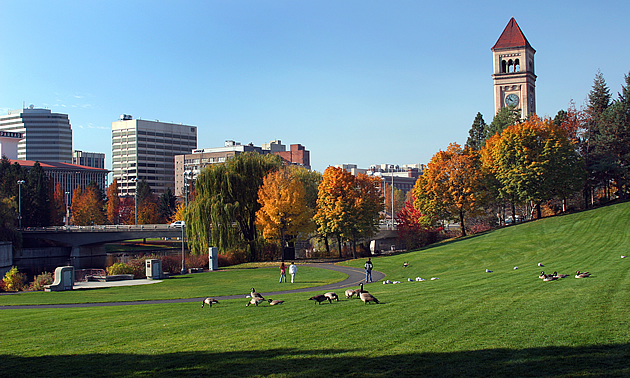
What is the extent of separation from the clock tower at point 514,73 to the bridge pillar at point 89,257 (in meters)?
84.3

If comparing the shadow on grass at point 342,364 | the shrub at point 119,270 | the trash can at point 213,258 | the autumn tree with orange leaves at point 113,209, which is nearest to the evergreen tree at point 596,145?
the trash can at point 213,258

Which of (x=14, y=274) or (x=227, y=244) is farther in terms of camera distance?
(x=227, y=244)

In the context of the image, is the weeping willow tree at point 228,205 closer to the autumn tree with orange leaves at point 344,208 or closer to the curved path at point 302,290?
the autumn tree with orange leaves at point 344,208

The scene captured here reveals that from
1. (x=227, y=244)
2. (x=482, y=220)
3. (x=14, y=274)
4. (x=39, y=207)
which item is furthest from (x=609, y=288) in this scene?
(x=39, y=207)

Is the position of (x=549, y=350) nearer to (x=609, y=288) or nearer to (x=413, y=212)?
(x=609, y=288)

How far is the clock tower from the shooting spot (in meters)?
113

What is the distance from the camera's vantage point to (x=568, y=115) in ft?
285

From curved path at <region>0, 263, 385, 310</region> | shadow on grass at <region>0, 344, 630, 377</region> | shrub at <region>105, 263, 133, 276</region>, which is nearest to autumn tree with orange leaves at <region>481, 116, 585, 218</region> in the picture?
curved path at <region>0, 263, 385, 310</region>

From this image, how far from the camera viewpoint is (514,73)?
114 meters

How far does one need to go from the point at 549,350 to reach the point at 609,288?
419 inches

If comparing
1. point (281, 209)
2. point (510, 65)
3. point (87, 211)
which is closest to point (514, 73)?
point (510, 65)

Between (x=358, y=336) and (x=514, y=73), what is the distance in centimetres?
11067

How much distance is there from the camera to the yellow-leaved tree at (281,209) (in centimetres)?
6394

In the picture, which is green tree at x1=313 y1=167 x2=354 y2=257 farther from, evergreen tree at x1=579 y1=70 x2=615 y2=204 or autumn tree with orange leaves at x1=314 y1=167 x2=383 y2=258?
evergreen tree at x1=579 y1=70 x2=615 y2=204
